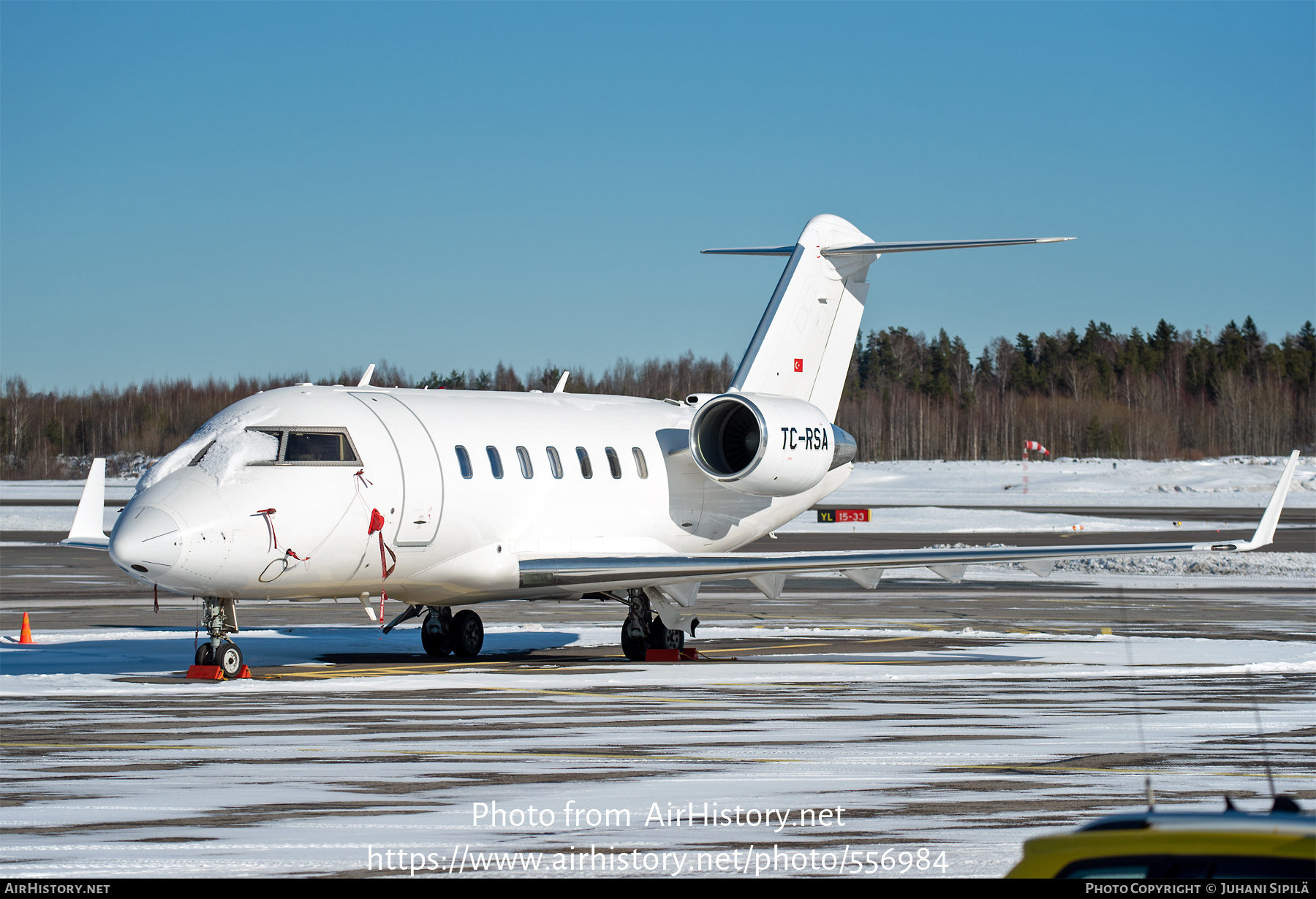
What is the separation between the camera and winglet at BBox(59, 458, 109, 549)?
1850 centimetres

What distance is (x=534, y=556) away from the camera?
18.8 m

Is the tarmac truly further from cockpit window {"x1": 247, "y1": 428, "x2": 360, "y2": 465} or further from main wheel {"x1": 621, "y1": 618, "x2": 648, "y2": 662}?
cockpit window {"x1": 247, "y1": 428, "x2": 360, "y2": 465}

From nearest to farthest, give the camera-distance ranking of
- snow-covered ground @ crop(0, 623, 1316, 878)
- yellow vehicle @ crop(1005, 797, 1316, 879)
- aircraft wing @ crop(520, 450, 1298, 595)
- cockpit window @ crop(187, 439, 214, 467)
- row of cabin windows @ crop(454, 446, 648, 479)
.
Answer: yellow vehicle @ crop(1005, 797, 1316, 879) → snow-covered ground @ crop(0, 623, 1316, 878) → cockpit window @ crop(187, 439, 214, 467) → aircraft wing @ crop(520, 450, 1298, 595) → row of cabin windows @ crop(454, 446, 648, 479)

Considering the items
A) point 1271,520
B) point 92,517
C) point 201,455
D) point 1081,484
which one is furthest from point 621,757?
point 1081,484

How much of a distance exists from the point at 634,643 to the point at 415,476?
13.8 ft

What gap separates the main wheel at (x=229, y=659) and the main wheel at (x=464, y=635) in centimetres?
427

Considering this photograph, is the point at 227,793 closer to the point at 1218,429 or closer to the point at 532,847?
the point at 532,847

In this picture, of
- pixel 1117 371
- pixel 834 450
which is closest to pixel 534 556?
pixel 834 450

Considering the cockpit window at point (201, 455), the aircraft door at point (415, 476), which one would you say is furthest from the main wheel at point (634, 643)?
the cockpit window at point (201, 455)

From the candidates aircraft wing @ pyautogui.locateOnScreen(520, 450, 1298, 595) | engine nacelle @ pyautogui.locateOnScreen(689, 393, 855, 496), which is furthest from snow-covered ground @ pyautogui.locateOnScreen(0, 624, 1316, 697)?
engine nacelle @ pyautogui.locateOnScreen(689, 393, 855, 496)

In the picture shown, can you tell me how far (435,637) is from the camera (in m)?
20.3

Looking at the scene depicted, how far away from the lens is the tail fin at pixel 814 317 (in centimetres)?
2277

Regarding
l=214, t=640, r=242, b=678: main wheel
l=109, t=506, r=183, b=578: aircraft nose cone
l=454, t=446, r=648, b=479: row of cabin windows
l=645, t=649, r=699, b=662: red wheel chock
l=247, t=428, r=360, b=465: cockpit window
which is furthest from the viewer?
l=645, t=649, r=699, b=662: red wheel chock

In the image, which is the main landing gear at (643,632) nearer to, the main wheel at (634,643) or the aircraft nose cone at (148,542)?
the main wheel at (634,643)
